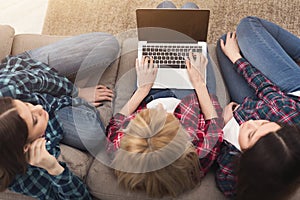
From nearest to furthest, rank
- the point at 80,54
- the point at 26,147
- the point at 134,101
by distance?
the point at 26,147
the point at 134,101
the point at 80,54

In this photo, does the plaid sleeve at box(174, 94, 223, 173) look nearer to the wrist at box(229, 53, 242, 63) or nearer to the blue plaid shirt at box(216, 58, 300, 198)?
the blue plaid shirt at box(216, 58, 300, 198)

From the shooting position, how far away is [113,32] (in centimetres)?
192

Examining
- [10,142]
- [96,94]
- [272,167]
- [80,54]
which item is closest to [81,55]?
[80,54]

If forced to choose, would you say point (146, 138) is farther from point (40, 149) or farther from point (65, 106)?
point (65, 106)

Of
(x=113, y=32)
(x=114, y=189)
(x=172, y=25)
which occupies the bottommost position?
(x=114, y=189)

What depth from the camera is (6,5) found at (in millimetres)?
2072

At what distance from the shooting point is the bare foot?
137cm

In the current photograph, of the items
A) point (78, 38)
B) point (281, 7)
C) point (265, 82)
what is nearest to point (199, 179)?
point (265, 82)

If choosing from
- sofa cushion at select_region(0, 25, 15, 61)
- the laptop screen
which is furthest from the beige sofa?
the laptop screen

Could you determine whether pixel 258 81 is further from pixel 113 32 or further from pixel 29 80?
pixel 113 32

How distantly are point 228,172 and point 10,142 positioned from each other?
0.63m

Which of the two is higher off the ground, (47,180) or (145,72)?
(145,72)

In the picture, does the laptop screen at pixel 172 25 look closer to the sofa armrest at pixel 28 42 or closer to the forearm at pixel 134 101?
the forearm at pixel 134 101

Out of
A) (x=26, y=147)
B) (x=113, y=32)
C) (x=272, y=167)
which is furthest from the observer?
(x=113, y=32)
